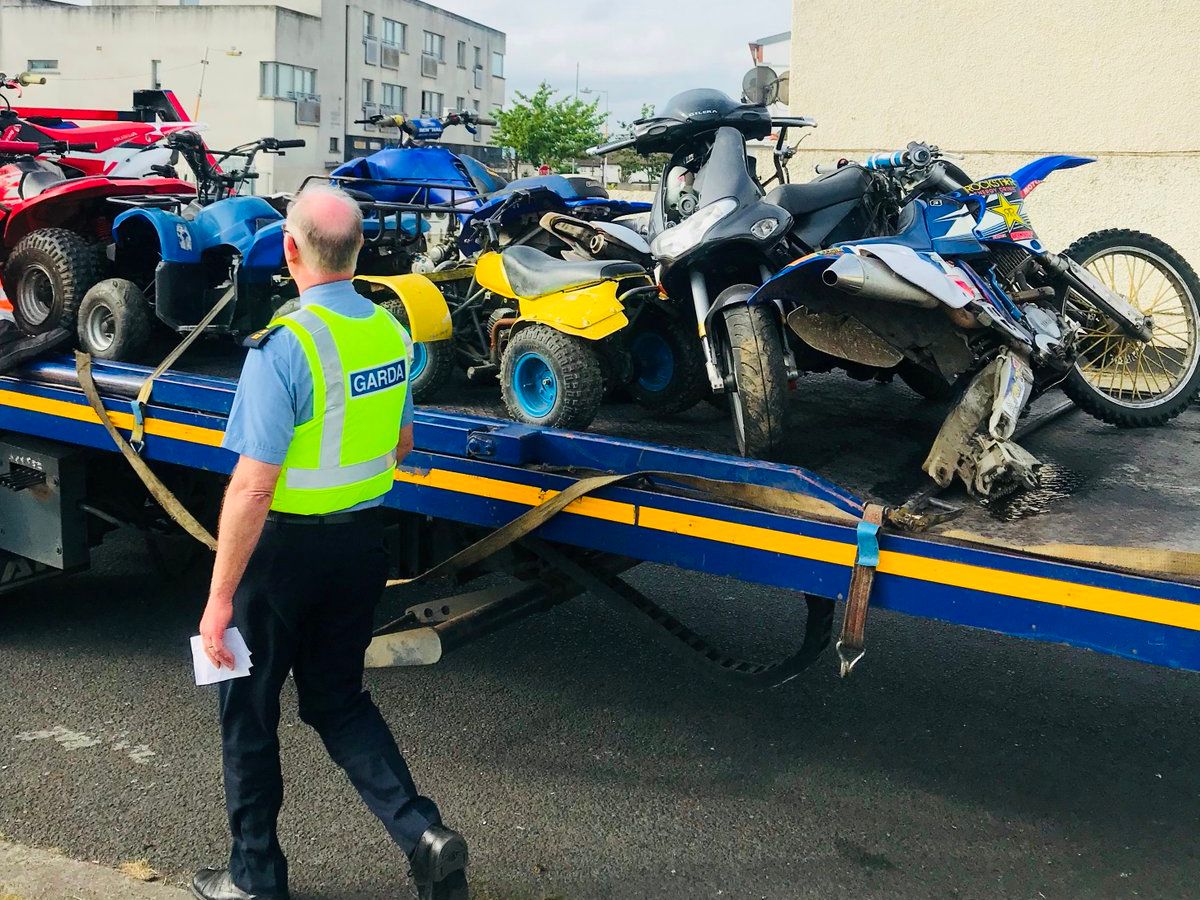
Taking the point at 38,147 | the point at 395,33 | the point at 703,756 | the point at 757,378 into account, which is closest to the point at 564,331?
the point at 757,378

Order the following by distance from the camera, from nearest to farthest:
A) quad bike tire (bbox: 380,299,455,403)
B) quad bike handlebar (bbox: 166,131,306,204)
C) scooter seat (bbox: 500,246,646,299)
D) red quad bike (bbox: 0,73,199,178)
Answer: scooter seat (bbox: 500,246,646,299)
quad bike tire (bbox: 380,299,455,403)
red quad bike (bbox: 0,73,199,178)
quad bike handlebar (bbox: 166,131,306,204)

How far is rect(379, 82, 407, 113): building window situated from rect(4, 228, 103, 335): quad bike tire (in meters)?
48.5

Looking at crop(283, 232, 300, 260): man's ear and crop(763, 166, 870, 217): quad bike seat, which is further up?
crop(763, 166, 870, 217): quad bike seat

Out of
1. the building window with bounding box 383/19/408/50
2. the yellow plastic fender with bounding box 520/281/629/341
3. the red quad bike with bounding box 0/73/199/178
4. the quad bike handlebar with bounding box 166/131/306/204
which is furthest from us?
the building window with bounding box 383/19/408/50

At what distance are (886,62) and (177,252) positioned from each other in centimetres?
753

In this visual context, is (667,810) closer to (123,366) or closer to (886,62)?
(123,366)

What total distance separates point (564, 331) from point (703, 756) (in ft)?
4.86

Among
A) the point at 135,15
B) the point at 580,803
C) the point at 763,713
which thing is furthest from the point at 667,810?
the point at 135,15

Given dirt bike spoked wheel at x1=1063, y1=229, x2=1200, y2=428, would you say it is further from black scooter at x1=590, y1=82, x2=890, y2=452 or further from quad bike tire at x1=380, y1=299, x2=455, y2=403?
quad bike tire at x1=380, y1=299, x2=455, y2=403

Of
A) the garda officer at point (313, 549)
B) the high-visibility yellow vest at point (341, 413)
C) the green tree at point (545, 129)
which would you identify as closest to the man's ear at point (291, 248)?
the garda officer at point (313, 549)

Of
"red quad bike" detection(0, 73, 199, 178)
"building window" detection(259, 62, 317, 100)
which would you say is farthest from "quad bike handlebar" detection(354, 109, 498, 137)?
"building window" detection(259, 62, 317, 100)

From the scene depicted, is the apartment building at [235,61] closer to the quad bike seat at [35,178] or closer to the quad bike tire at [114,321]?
the quad bike seat at [35,178]

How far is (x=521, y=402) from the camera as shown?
4.28 m

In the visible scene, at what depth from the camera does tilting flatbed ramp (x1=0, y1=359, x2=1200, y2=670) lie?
8.95ft
